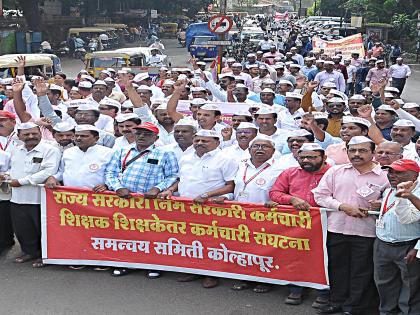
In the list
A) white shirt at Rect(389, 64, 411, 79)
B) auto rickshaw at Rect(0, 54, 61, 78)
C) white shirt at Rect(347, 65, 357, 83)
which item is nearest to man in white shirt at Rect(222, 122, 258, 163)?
auto rickshaw at Rect(0, 54, 61, 78)

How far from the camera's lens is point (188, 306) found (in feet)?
21.2

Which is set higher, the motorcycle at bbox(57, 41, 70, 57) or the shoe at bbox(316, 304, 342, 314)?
the shoe at bbox(316, 304, 342, 314)

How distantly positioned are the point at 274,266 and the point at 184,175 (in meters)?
1.33

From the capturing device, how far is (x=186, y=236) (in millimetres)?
7012

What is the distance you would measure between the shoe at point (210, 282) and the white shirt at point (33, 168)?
82.6 inches

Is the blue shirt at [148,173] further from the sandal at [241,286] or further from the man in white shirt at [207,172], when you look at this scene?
the sandal at [241,286]

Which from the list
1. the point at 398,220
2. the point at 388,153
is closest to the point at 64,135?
the point at 388,153

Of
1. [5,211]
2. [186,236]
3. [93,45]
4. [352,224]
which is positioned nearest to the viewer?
[352,224]

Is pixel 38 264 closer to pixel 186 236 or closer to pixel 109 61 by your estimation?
pixel 186 236

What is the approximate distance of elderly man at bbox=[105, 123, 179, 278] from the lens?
706 cm

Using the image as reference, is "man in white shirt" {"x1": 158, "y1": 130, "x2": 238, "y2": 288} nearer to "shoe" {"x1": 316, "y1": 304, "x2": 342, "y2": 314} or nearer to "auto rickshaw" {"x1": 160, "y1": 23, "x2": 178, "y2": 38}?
"shoe" {"x1": 316, "y1": 304, "x2": 342, "y2": 314}

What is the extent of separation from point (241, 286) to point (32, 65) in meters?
14.2

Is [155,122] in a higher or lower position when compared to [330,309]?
higher

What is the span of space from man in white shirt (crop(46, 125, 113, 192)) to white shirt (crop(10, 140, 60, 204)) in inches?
4.5
